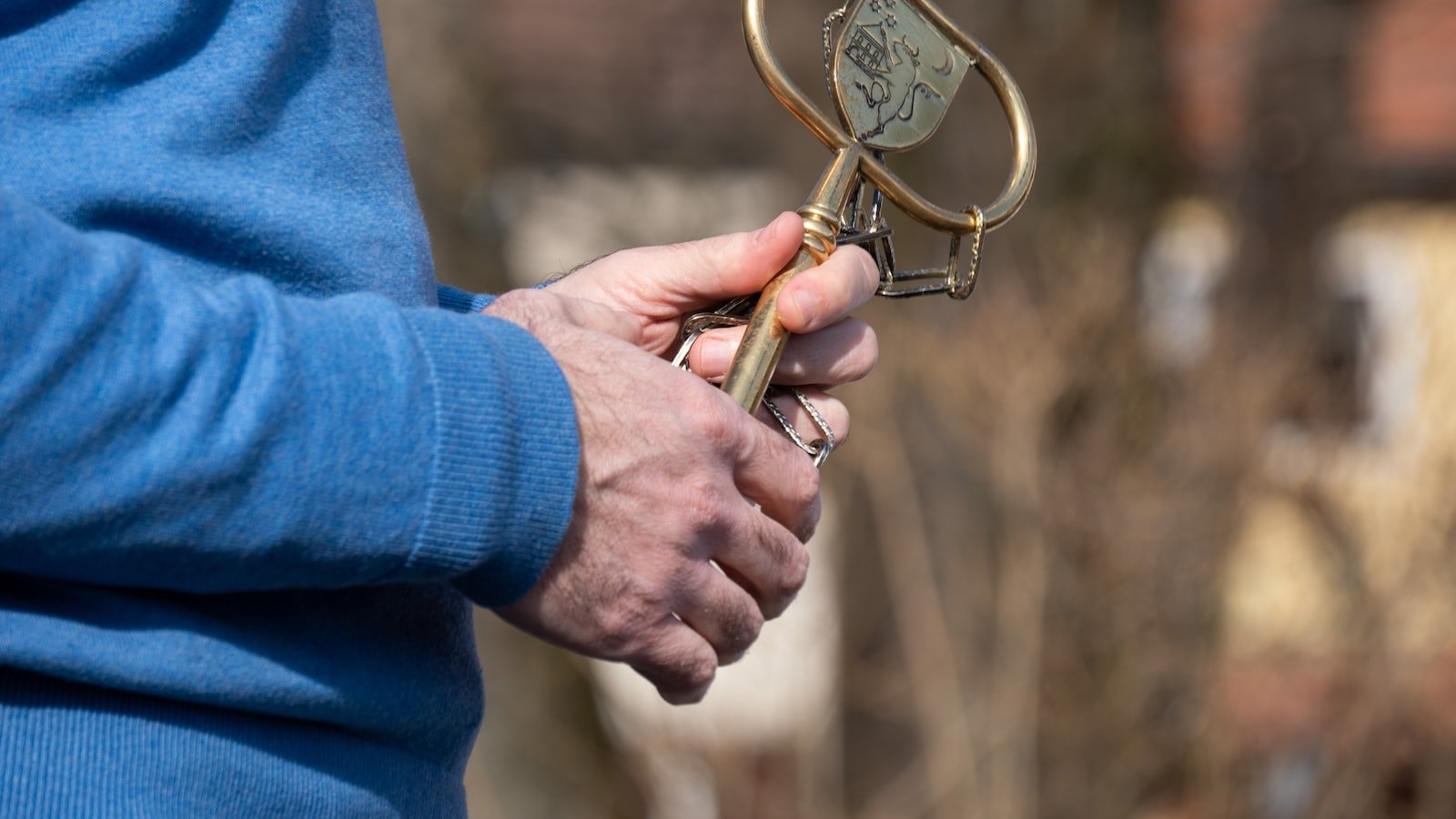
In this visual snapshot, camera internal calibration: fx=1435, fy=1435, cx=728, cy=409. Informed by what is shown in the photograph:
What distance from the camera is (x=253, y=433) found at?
0.89 meters

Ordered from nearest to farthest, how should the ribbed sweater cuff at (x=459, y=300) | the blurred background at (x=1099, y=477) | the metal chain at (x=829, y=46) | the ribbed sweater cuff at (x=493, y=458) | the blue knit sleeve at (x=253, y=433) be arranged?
the blue knit sleeve at (x=253, y=433), the ribbed sweater cuff at (x=493, y=458), the metal chain at (x=829, y=46), the ribbed sweater cuff at (x=459, y=300), the blurred background at (x=1099, y=477)

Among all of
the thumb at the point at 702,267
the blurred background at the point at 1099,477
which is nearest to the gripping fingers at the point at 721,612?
the thumb at the point at 702,267

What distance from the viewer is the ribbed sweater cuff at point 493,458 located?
0.97 meters

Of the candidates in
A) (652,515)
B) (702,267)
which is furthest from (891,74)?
(652,515)

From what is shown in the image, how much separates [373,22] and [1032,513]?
2790mm

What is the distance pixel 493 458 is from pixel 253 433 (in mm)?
161

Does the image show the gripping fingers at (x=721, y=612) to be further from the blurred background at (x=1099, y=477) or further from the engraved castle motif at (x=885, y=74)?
the blurred background at (x=1099, y=477)

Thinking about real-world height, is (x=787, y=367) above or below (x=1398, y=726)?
above

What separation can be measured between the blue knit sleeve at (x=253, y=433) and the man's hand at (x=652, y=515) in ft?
0.14

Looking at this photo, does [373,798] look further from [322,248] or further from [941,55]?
[941,55]

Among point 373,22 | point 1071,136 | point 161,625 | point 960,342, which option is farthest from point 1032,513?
point 161,625

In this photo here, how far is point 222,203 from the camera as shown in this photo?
40.2 inches

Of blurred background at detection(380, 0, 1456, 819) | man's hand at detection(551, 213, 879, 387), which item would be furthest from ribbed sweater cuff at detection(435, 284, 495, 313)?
blurred background at detection(380, 0, 1456, 819)

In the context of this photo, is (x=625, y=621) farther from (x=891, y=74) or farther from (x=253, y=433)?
(x=891, y=74)
